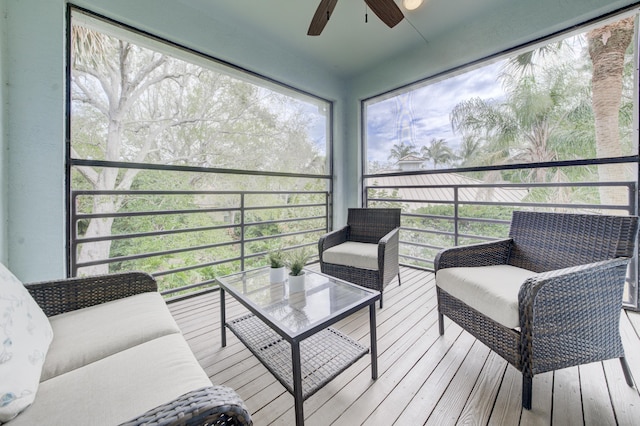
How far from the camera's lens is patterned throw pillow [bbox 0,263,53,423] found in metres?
0.59

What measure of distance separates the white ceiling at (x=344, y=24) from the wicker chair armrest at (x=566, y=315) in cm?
248

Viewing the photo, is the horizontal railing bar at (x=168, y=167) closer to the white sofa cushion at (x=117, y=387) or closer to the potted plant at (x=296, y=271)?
the potted plant at (x=296, y=271)

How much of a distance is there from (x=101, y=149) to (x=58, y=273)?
0.99 m

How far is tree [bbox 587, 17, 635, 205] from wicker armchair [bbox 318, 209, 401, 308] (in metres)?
1.64

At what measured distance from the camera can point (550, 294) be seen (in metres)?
1.04

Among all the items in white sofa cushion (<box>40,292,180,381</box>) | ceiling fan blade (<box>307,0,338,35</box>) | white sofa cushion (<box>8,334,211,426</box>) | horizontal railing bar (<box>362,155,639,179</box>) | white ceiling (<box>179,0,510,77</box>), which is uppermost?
white ceiling (<box>179,0,510,77</box>)

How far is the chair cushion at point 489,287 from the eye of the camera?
1144 millimetres

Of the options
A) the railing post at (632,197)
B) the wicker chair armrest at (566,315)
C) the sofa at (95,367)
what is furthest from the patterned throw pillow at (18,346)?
the railing post at (632,197)

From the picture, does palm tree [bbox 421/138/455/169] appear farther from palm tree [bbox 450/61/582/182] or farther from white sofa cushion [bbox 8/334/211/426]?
white sofa cushion [bbox 8/334/211/426]

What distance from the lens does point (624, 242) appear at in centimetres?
122

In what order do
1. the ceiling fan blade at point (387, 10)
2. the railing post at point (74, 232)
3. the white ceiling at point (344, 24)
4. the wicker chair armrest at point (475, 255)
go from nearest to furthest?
the wicker chair armrest at point (475, 255) → the ceiling fan blade at point (387, 10) → the railing post at point (74, 232) → the white ceiling at point (344, 24)

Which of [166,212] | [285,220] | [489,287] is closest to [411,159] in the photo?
[285,220]

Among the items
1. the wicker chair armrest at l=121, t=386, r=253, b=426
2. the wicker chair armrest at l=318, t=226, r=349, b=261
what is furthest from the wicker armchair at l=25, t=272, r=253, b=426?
the wicker chair armrest at l=318, t=226, r=349, b=261

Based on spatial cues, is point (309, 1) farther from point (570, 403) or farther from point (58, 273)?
point (570, 403)
